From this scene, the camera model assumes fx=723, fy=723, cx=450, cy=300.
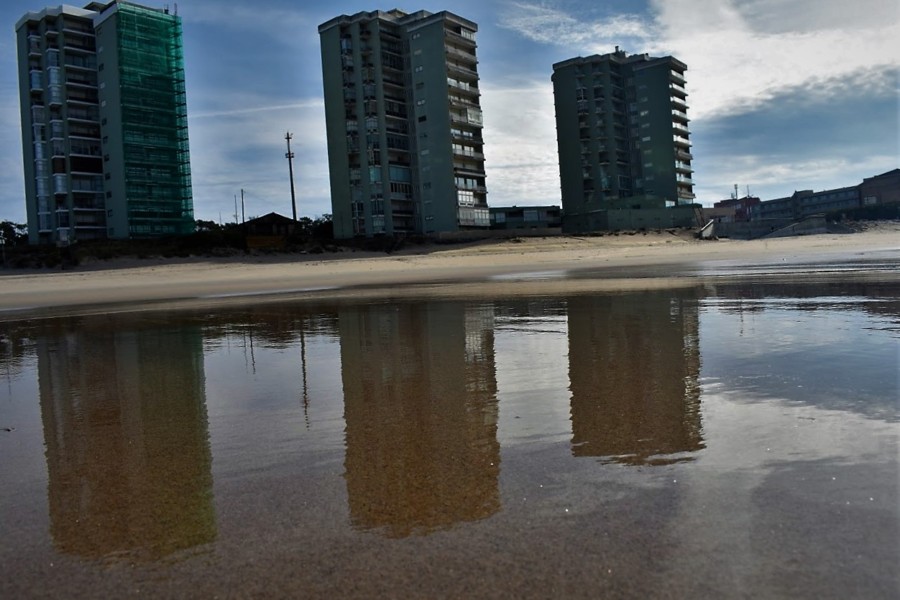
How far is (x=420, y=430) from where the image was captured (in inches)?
198

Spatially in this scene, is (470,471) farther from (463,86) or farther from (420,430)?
(463,86)

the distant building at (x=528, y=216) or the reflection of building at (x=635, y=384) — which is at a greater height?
the distant building at (x=528, y=216)

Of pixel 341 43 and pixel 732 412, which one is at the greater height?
pixel 341 43

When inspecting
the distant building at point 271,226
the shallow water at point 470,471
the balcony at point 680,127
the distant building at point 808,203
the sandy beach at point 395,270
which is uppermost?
the balcony at point 680,127

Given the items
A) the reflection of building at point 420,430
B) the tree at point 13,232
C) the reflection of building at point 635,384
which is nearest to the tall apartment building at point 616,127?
the tree at point 13,232

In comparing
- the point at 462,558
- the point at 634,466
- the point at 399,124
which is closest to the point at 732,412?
the point at 634,466

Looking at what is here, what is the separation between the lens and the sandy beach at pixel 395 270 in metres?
26.4

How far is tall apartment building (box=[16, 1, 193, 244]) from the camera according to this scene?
3007 inches


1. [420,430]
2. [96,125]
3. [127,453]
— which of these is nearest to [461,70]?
[96,125]

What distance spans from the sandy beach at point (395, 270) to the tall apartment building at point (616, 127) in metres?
42.5

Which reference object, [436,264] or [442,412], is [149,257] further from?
[442,412]

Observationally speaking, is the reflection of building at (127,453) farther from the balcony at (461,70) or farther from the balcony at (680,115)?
the balcony at (680,115)

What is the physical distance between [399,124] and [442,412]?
7798cm

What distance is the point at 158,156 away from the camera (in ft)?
261
